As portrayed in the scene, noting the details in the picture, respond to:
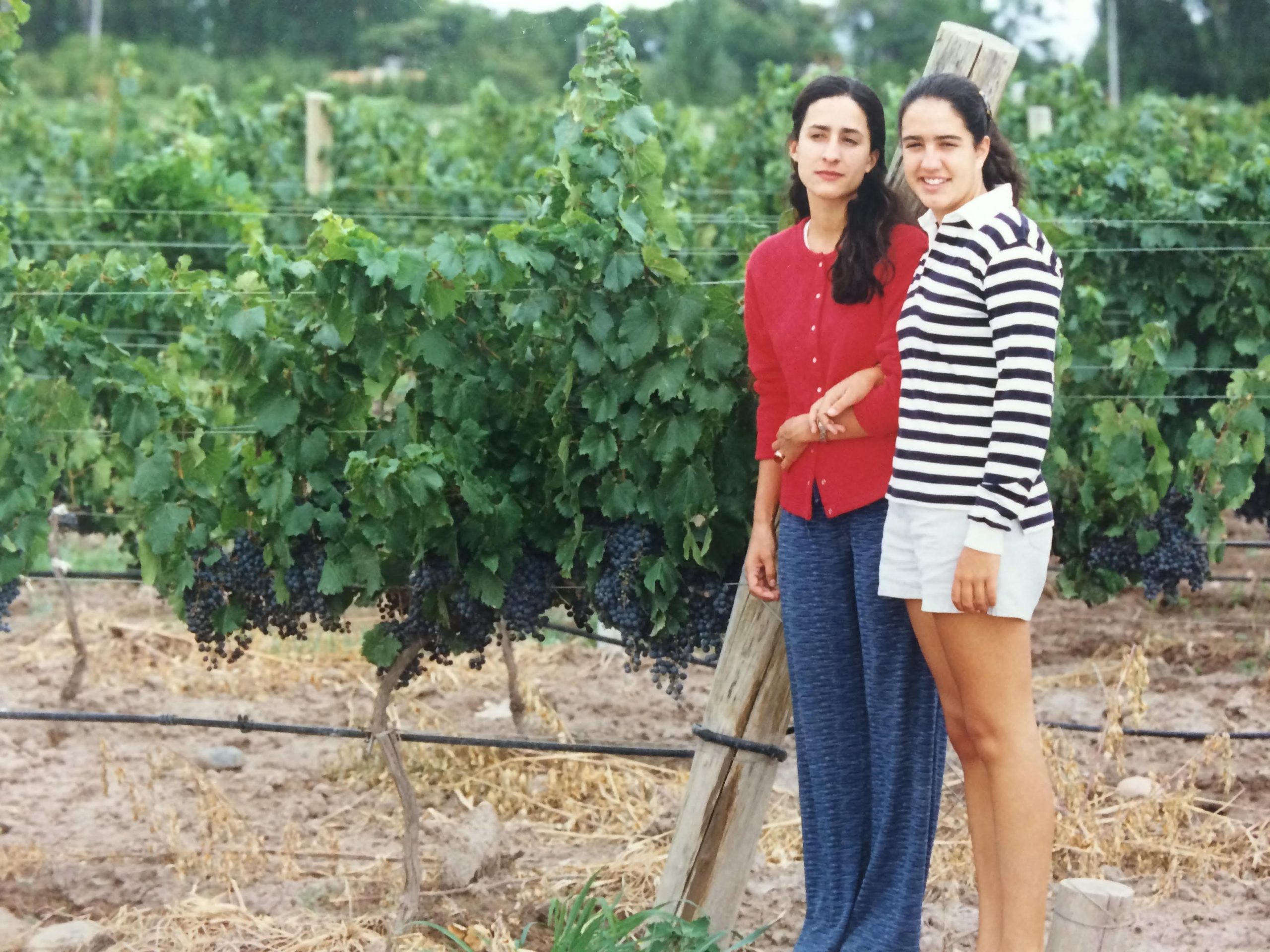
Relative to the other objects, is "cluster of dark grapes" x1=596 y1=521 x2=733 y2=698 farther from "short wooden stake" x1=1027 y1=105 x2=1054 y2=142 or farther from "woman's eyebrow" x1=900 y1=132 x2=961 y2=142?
"short wooden stake" x1=1027 y1=105 x2=1054 y2=142

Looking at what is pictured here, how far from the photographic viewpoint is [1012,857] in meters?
2.62

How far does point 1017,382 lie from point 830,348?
40cm

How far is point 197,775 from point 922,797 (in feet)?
6.97

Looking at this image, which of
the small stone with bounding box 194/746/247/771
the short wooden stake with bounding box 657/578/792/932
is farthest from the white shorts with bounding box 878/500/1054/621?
the small stone with bounding box 194/746/247/771

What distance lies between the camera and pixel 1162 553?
389 cm

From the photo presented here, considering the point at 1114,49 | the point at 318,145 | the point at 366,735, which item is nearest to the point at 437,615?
the point at 366,735

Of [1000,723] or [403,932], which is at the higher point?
[1000,723]

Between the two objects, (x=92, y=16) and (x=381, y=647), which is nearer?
(x=381, y=647)

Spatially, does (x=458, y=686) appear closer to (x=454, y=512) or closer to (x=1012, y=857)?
(x=454, y=512)

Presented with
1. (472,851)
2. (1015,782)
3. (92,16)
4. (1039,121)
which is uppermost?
(92,16)

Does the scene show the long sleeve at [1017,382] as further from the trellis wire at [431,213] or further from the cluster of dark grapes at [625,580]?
the trellis wire at [431,213]

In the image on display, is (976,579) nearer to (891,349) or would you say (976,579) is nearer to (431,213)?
(891,349)

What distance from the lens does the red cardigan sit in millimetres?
2676

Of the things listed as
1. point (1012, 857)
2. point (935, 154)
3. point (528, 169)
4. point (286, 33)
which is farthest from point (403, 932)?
point (286, 33)
